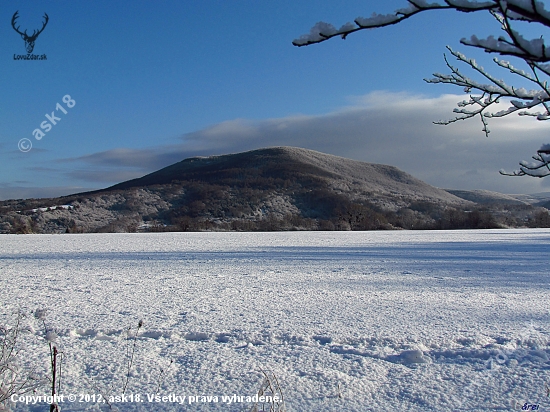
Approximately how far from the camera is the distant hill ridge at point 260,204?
3416cm

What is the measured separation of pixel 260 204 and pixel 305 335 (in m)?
49.7

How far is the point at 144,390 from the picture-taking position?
2.59 meters

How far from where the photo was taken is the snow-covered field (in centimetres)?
256

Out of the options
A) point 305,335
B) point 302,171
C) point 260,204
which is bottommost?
point 305,335

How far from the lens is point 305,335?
355cm

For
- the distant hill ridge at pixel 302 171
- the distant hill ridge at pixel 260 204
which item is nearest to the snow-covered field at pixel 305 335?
the distant hill ridge at pixel 260 204

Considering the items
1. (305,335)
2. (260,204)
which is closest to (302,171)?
(260,204)

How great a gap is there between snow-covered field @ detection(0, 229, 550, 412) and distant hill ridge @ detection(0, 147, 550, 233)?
23217mm

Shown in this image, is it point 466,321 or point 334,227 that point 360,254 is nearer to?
point 466,321

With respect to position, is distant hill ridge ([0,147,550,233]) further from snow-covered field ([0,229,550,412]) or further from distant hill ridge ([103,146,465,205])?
snow-covered field ([0,229,550,412])

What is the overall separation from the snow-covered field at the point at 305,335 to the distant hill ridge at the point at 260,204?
76.2ft

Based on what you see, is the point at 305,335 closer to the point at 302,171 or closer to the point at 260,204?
the point at 260,204

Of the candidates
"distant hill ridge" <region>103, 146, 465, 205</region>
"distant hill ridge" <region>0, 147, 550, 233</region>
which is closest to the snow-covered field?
"distant hill ridge" <region>0, 147, 550, 233</region>

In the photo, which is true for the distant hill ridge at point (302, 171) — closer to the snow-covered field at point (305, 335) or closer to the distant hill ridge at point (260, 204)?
the distant hill ridge at point (260, 204)
